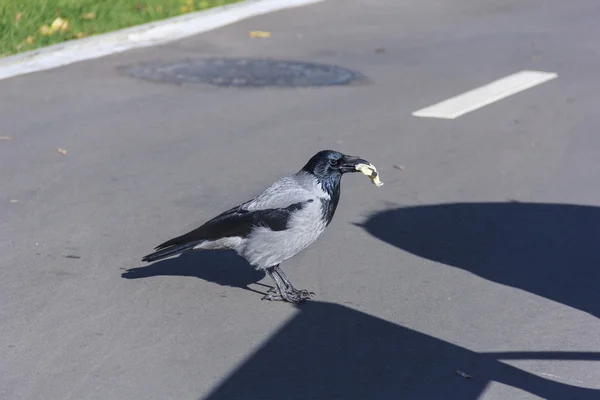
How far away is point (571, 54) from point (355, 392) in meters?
10.3

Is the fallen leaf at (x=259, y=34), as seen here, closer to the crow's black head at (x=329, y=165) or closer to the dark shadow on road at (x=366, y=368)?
the crow's black head at (x=329, y=165)

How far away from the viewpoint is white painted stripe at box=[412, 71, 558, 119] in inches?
471

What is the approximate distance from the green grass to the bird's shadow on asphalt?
6560 mm

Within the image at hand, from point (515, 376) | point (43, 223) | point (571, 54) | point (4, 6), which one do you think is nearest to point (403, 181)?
point (43, 223)

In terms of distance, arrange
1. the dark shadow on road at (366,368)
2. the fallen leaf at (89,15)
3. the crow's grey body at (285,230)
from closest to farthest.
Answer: the dark shadow on road at (366,368), the crow's grey body at (285,230), the fallen leaf at (89,15)

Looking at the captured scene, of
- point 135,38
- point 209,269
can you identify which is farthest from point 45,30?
point 209,269

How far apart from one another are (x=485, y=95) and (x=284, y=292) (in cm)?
634

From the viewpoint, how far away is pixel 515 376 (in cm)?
590

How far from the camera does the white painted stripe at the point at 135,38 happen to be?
13.2 metres

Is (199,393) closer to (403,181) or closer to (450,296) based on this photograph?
(450,296)

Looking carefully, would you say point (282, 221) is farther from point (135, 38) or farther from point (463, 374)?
point (135, 38)

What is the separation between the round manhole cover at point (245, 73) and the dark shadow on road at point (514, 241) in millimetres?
4363

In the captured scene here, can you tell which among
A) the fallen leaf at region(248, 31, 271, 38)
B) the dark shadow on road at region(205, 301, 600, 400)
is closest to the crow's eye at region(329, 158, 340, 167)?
the dark shadow on road at region(205, 301, 600, 400)

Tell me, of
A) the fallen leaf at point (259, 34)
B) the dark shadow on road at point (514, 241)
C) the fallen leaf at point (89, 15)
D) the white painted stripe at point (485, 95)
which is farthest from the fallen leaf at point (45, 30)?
the dark shadow on road at point (514, 241)
